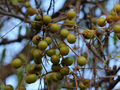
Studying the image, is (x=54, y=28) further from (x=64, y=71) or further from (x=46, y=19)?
(x=64, y=71)

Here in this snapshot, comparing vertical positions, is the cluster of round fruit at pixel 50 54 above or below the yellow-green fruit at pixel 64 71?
above

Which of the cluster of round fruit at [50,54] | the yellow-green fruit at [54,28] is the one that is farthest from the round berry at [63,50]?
the yellow-green fruit at [54,28]

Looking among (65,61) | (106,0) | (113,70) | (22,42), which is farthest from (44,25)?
(106,0)

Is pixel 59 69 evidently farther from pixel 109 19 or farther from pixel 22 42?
pixel 22 42

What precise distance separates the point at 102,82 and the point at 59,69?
3.15 feet

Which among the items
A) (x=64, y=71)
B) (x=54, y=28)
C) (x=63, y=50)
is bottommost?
(x=64, y=71)

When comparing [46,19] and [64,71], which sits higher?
[46,19]

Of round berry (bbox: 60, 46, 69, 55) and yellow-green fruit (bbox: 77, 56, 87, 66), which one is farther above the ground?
round berry (bbox: 60, 46, 69, 55)

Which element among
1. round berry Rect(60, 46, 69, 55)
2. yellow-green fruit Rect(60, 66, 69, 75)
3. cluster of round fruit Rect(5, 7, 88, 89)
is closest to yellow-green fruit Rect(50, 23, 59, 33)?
cluster of round fruit Rect(5, 7, 88, 89)

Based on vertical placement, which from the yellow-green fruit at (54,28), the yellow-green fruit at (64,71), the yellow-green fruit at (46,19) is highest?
the yellow-green fruit at (46,19)

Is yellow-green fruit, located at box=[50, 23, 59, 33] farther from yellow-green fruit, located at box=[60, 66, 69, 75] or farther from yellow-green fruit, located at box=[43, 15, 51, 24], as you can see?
yellow-green fruit, located at box=[60, 66, 69, 75]

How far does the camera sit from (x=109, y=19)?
3.75 feet

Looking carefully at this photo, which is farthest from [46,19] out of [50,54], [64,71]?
[64,71]

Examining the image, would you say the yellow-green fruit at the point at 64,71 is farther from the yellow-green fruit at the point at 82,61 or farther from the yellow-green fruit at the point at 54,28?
the yellow-green fruit at the point at 54,28
